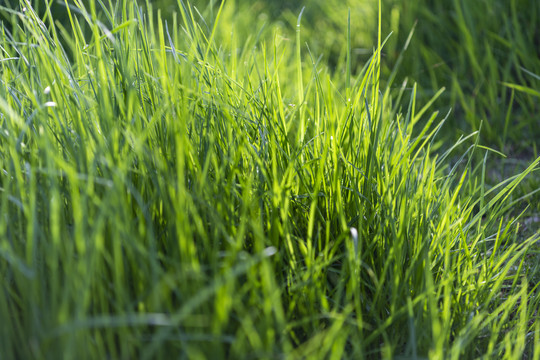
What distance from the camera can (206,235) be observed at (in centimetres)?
100

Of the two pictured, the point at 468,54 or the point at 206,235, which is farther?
the point at 468,54

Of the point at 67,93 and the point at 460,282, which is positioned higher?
the point at 67,93

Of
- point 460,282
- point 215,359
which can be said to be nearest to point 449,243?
point 460,282

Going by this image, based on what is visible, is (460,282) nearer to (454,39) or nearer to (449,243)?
(449,243)

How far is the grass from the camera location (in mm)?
794

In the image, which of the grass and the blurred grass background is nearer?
the grass

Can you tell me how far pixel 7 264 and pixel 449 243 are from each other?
0.87 m

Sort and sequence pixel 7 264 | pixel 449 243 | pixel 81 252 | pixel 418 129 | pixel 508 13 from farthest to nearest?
pixel 508 13, pixel 418 129, pixel 449 243, pixel 7 264, pixel 81 252

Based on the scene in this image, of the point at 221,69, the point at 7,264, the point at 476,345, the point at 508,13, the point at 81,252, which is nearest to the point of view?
the point at 81,252

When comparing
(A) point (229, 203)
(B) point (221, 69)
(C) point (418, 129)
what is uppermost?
(B) point (221, 69)

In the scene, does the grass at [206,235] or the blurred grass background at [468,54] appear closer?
the grass at [206,235]

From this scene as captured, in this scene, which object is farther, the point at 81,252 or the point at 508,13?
the point at 508,13

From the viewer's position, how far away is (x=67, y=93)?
1151mm

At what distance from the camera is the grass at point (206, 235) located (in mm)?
794
